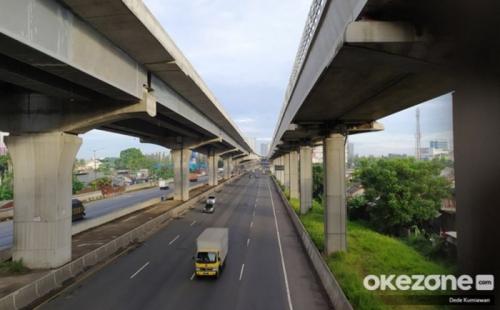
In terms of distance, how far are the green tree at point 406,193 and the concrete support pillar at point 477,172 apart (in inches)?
1410

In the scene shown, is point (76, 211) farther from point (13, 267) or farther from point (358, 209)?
point (358, 209)

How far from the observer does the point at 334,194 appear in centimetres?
2638

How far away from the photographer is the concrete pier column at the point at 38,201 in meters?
18.7

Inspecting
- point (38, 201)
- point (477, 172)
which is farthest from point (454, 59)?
point (38, 201)

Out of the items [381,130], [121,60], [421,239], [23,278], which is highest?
[121,60]

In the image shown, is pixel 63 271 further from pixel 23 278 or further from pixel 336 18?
pixel 336 18

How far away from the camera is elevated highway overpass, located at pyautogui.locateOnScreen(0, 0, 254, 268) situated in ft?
37.0

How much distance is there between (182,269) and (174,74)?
1142cm

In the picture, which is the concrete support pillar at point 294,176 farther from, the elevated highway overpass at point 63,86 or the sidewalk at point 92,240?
the elevated highway overpass at point 63,86

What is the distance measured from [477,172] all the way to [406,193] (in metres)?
37.3

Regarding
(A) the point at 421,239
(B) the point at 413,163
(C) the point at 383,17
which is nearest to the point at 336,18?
(C) the point at 383,17

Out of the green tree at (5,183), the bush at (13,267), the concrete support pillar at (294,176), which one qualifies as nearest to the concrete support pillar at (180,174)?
the concrete support pillar at (294,176)

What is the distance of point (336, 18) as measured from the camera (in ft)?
35.3

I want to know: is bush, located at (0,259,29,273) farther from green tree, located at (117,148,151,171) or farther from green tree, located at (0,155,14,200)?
green tree, located at (117,148,151,171)
